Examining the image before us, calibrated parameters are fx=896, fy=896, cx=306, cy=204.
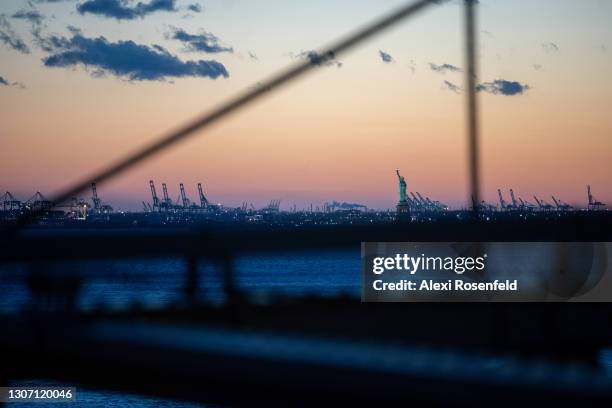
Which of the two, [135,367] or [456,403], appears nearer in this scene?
[456,403]

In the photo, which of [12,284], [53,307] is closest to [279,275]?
[12,284]

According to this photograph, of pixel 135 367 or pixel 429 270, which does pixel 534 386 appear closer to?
pixel 429 270

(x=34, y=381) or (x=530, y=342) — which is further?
(x=530, y=342)

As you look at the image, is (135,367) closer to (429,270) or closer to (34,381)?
(34,381)

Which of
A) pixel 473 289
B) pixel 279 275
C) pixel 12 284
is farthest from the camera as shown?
pixel 279 275

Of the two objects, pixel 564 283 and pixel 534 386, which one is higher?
pixel 564 283

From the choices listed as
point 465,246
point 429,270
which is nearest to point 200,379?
point 429,270

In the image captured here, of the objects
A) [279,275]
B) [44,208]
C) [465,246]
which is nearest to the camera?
[44,208]

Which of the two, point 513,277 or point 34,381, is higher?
point 513,277

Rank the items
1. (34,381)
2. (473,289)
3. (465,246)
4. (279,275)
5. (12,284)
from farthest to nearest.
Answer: (279,275)
(12,284)
(34,381)
(473,289)
(465,246)

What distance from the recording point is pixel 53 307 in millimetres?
8867

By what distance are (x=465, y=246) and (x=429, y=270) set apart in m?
2.29

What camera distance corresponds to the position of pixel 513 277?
7.71 m

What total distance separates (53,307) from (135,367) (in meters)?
1.04
